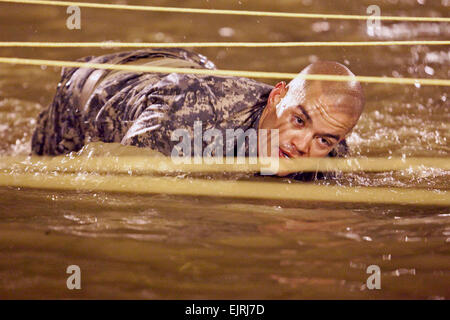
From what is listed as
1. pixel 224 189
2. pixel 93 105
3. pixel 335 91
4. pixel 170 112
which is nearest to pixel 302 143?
pixel 335 91

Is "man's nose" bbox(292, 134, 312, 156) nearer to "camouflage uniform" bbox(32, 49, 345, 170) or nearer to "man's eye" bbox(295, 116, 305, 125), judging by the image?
"man's eye" bbox(295, 116, 305, 125)

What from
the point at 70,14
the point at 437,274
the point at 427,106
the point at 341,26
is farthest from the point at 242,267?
the point at 70,14

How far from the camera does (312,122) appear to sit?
243 cm

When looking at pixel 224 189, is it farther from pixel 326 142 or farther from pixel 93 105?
pixel 93 105

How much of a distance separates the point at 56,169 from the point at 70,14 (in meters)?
3.28

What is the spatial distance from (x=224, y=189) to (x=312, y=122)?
429 mm

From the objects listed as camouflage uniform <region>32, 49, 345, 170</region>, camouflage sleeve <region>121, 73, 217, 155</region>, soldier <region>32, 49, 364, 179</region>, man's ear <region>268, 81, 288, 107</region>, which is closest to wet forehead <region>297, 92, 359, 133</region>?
soldier <region>32, 49, 364, 179</region>

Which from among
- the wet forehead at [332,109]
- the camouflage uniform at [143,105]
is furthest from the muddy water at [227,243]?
the wet forehead at [332,109]

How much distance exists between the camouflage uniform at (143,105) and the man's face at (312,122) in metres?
0.16

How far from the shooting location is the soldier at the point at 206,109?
2.42m

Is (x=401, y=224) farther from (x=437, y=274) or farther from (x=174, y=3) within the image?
(x=174, y=3)

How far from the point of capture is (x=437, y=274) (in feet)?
5.97

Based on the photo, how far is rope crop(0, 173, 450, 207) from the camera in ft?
8.00

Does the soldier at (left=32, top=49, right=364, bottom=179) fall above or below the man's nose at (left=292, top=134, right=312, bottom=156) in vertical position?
above
